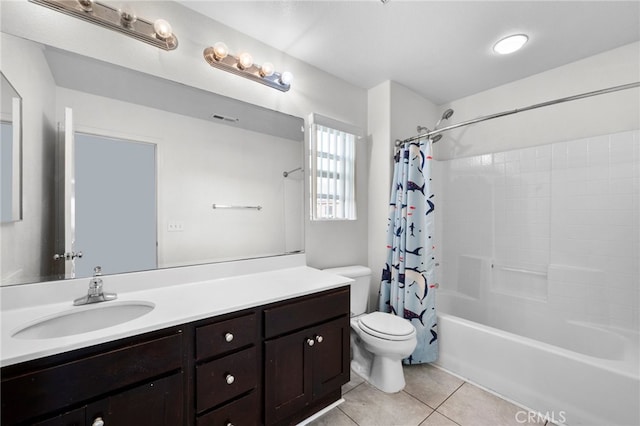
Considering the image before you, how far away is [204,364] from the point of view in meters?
1.05

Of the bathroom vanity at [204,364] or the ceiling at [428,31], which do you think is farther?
the ceiling at [428,31]

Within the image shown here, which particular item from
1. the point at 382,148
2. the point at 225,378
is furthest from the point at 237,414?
the point at 382,148

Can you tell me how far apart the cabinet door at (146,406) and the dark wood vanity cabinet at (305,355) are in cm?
38

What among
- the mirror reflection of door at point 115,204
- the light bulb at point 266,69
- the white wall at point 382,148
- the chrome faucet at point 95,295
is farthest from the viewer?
the white wall at point 382,148

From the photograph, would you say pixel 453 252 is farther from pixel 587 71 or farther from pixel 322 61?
pixel 322 61

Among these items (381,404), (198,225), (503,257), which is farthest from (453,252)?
(198,225)

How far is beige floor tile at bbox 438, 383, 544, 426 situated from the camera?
58.4 inches

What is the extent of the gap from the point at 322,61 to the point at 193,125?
1161mm

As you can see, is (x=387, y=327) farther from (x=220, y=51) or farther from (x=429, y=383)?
(x=220, y=51)

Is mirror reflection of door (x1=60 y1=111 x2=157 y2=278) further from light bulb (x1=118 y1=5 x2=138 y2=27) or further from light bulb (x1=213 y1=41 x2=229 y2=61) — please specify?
light bulb (x1=213 y1=41 x2=229 y2=61)

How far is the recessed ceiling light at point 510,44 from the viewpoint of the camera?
1767mm

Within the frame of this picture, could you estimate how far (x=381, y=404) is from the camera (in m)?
1.64

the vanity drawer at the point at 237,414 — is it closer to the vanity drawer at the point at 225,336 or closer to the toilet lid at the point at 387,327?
the vanity drawer at the point at 225,336

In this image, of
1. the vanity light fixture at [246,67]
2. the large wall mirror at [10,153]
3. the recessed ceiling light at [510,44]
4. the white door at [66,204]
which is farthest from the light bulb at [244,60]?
the recessed ceiling light at [510,44]
